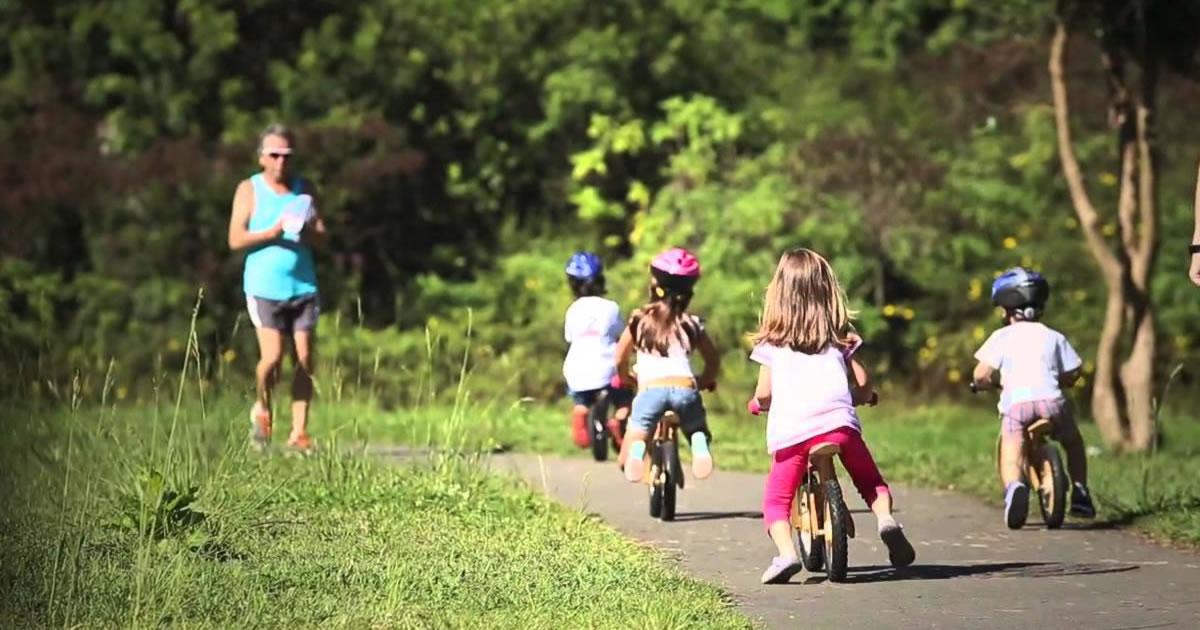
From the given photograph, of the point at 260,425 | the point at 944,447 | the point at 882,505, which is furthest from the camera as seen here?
the point at 944,447

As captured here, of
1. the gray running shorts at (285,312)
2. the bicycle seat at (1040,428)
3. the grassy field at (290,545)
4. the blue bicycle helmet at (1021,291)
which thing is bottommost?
the grassy field at (290,545)

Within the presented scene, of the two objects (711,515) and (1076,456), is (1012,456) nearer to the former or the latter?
(1076,456)

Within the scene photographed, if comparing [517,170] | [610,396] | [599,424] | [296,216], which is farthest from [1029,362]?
[517,170]

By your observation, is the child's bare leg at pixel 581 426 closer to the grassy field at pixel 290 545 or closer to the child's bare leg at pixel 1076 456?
→ the grassy field at pixel 290 545

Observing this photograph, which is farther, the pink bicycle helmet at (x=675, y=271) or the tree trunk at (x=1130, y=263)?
the tree trunk at (x=1130, y=263)

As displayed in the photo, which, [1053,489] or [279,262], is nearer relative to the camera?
[1053,489]

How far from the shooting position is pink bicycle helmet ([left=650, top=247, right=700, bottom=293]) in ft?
35.6

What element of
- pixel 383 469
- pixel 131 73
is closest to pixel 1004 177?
pixel 131 73

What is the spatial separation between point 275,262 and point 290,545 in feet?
14.1

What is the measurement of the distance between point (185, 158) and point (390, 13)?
2642mm

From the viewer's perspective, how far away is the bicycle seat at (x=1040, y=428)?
10705 mm

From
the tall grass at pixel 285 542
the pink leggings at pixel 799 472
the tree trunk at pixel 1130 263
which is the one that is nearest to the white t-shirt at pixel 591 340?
the tall grass at pixel 285 542

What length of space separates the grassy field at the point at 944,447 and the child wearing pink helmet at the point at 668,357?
69 centimetres

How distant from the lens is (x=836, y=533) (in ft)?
28.1
